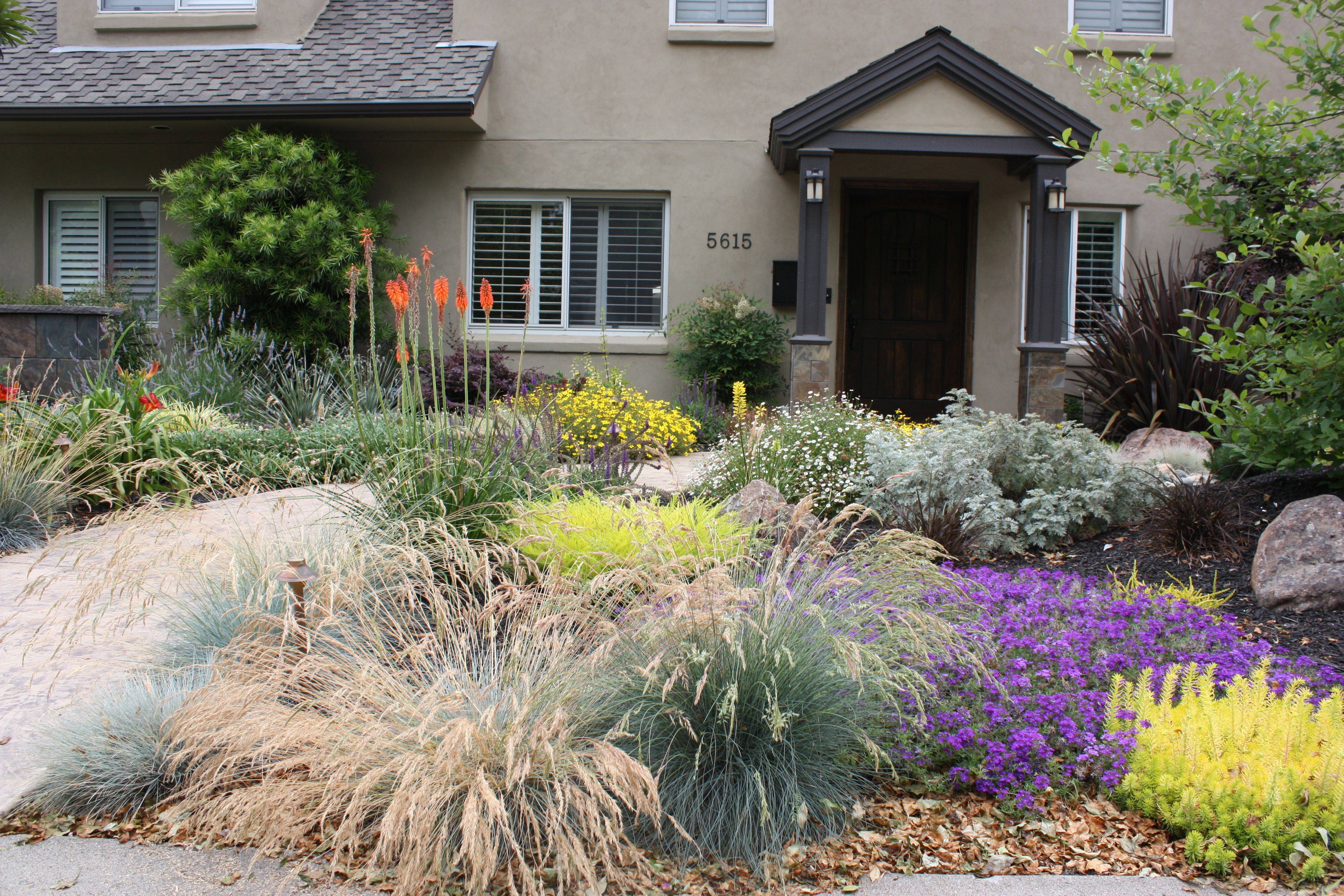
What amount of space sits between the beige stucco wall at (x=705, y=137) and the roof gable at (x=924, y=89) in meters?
1.04

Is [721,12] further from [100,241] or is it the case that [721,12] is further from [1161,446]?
[100,241]

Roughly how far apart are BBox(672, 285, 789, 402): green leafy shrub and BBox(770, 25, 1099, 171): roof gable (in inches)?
67.7

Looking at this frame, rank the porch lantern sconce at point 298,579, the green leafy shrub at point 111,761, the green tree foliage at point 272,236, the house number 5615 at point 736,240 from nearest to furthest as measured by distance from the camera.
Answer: the green leafy shrub at point 111,761 → the porch lantern sconce at point 298,579 → the green tree foliage at point 272,236 → the house number 5615 at point 736,240

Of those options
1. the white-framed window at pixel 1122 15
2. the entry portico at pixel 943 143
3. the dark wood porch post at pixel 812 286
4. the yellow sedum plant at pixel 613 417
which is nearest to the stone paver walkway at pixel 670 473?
the yellow sedum plant at pixel 613 417

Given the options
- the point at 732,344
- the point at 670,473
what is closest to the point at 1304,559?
the point at 670,473

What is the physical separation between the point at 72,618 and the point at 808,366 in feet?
21.6

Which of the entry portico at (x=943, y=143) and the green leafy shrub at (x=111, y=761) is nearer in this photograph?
the green leafy shrub at (x=111, y=761)

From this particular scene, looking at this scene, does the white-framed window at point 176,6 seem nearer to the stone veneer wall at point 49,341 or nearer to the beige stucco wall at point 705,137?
the beige stucco wall at point 705,137

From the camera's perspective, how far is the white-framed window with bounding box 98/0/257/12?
10367 millimetres

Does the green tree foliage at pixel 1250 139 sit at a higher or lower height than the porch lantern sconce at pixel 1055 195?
lower

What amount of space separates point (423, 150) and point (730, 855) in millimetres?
9175

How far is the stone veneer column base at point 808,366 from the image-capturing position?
8.76 m

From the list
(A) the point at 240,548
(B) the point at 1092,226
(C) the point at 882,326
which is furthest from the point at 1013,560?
(B) the point at 1092,226

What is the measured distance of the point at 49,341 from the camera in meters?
7.47
